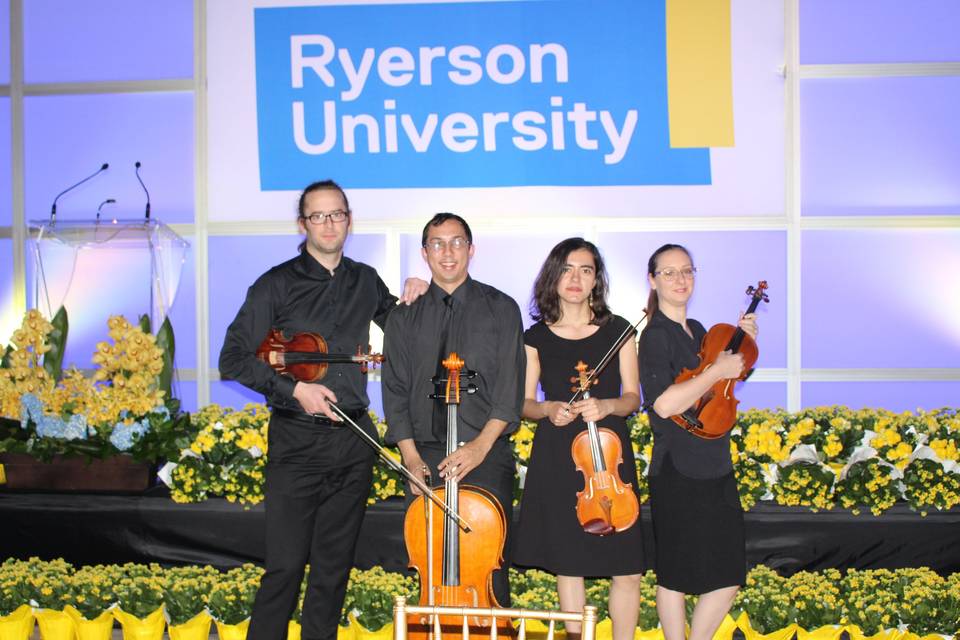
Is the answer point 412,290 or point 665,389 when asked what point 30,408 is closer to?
point 412,290

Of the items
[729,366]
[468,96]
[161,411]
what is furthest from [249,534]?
[468,96]

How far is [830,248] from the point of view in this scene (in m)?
4.58

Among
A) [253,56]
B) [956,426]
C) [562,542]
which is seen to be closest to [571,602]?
[562,542]

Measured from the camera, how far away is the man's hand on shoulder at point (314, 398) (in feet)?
8.71

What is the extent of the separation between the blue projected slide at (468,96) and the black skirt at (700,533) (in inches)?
86.5

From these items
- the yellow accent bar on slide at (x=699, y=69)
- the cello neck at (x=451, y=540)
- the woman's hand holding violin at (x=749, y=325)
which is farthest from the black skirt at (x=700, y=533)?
the yellow accent bar on slide at (x=699, y=69)

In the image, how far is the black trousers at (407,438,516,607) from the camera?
2.62 m

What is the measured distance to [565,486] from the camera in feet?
9.04

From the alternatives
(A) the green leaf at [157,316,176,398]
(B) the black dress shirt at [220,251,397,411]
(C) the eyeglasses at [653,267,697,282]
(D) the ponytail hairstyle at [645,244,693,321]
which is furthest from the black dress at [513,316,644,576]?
(A) the green leaf at [157,316,176,398]

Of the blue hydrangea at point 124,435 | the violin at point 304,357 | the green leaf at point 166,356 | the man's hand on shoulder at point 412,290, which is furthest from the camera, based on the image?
the green leaf at point 166,356

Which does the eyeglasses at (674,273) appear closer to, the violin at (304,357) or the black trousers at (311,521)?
the violin at (304,357)

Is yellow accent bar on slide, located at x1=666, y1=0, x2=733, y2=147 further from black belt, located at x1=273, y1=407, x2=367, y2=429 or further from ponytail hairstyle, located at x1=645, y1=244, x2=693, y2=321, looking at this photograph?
black belt, located at x1=273, y1=407, x2=367, y2=429

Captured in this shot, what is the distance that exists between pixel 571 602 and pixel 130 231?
290 cm

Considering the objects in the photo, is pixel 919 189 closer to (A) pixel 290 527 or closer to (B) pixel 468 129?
(B) pixel 468 129
